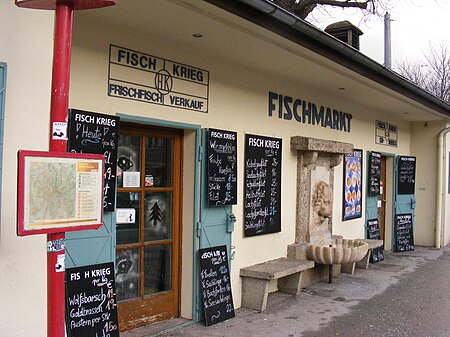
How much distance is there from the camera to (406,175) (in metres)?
10.4

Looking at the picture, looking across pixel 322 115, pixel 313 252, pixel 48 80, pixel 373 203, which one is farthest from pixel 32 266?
pixel 373 203

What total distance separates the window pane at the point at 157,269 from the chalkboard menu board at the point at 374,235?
4.74 m

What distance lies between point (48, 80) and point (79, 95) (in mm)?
1067

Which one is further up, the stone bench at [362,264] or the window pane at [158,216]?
the window pane at [158,216]

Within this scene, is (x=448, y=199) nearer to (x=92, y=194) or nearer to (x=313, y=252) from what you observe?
(x=313, y=252)

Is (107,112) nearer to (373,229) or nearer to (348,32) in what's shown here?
(348,32)

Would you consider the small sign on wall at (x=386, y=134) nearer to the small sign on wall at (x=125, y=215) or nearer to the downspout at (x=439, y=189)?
the downspout at (x=439, y=189)

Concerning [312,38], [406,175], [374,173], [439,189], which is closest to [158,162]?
[312,38]

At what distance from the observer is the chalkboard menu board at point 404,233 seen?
10062 millimetres

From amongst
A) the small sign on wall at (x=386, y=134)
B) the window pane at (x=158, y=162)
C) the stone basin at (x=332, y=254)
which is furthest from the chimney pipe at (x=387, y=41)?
the window pane at (x=158, y=162)

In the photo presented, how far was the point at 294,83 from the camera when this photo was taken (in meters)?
6.67

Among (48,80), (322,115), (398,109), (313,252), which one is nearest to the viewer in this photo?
(48,80)

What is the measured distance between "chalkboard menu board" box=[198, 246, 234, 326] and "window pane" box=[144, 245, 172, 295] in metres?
0.36

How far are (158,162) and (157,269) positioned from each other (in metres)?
1.07
